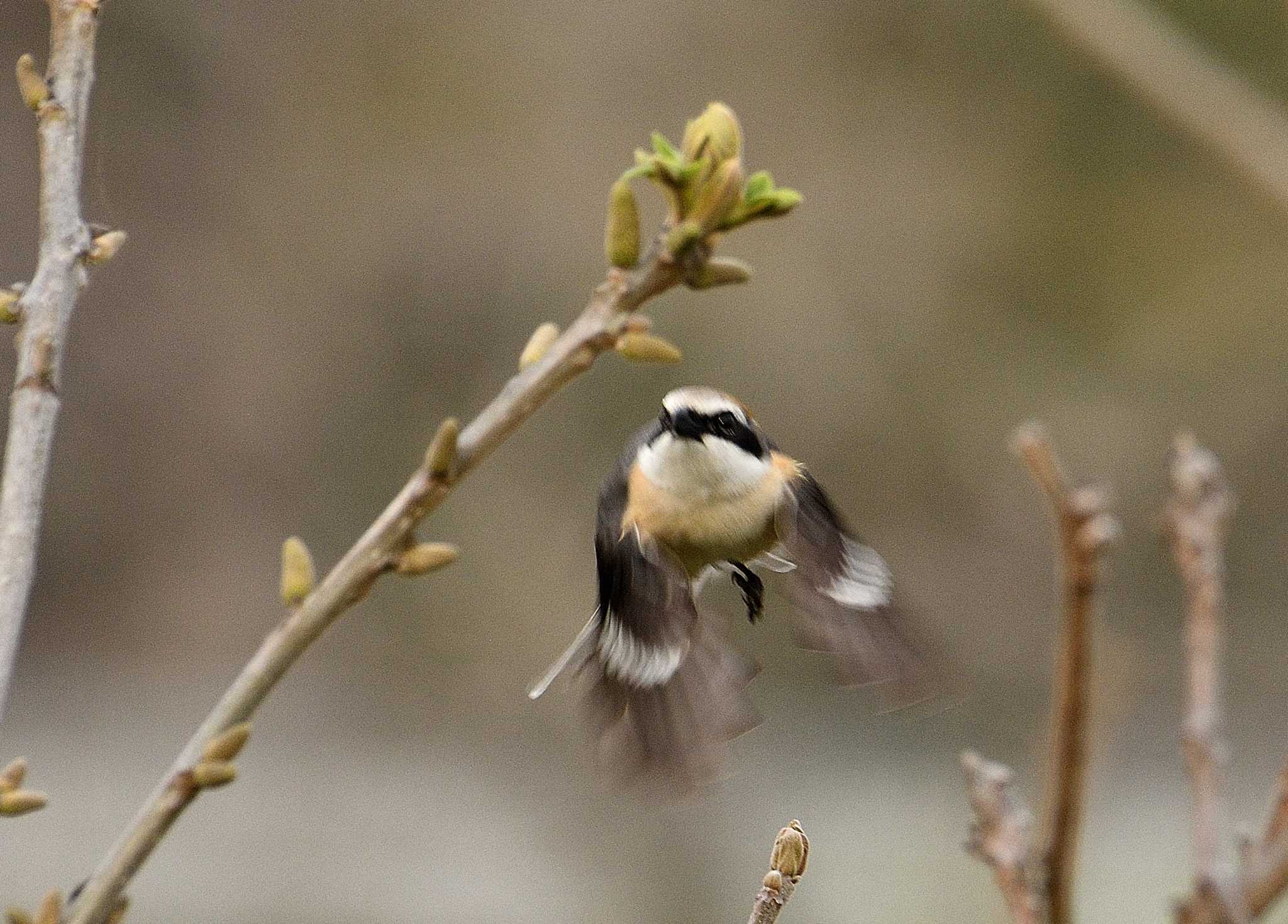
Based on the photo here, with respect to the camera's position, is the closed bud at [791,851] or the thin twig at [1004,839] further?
the thin twig at [1004,839]

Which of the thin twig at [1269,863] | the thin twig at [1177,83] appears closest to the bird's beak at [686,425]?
the thin twig at [1269,863]

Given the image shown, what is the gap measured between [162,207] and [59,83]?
2360 millimetres

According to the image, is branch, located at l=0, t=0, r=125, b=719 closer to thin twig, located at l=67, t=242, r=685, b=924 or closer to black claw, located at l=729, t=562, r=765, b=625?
thin twig, located at l=67, t=242, r=685, b=924

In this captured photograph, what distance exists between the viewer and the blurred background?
8.95ft

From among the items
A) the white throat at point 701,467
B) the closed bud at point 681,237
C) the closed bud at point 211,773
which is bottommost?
the closed bud at point 211,773

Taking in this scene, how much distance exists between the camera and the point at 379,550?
0.52 m

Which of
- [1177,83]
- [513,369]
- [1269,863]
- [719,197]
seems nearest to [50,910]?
[719,197]

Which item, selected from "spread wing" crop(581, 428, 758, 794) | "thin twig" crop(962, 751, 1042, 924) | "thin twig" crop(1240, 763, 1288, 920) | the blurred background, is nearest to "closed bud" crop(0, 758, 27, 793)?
"spread wing" crop(581, 428, 758, 794)

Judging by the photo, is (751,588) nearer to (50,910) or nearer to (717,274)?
(717,274)

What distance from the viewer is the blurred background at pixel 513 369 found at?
2.73 metres

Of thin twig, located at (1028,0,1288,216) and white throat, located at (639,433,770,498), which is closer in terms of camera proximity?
white throat, located at (639,433,770,498)

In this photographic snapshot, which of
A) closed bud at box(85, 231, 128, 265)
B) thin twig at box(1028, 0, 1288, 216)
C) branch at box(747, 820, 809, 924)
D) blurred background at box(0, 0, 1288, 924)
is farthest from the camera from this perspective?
blurred background at box(0, 0, 1288, 924)

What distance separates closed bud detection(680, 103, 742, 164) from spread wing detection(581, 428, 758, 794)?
0.56ft

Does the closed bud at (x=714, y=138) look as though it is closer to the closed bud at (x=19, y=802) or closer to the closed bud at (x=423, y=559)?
the closed bud at (x=423, y=559)
